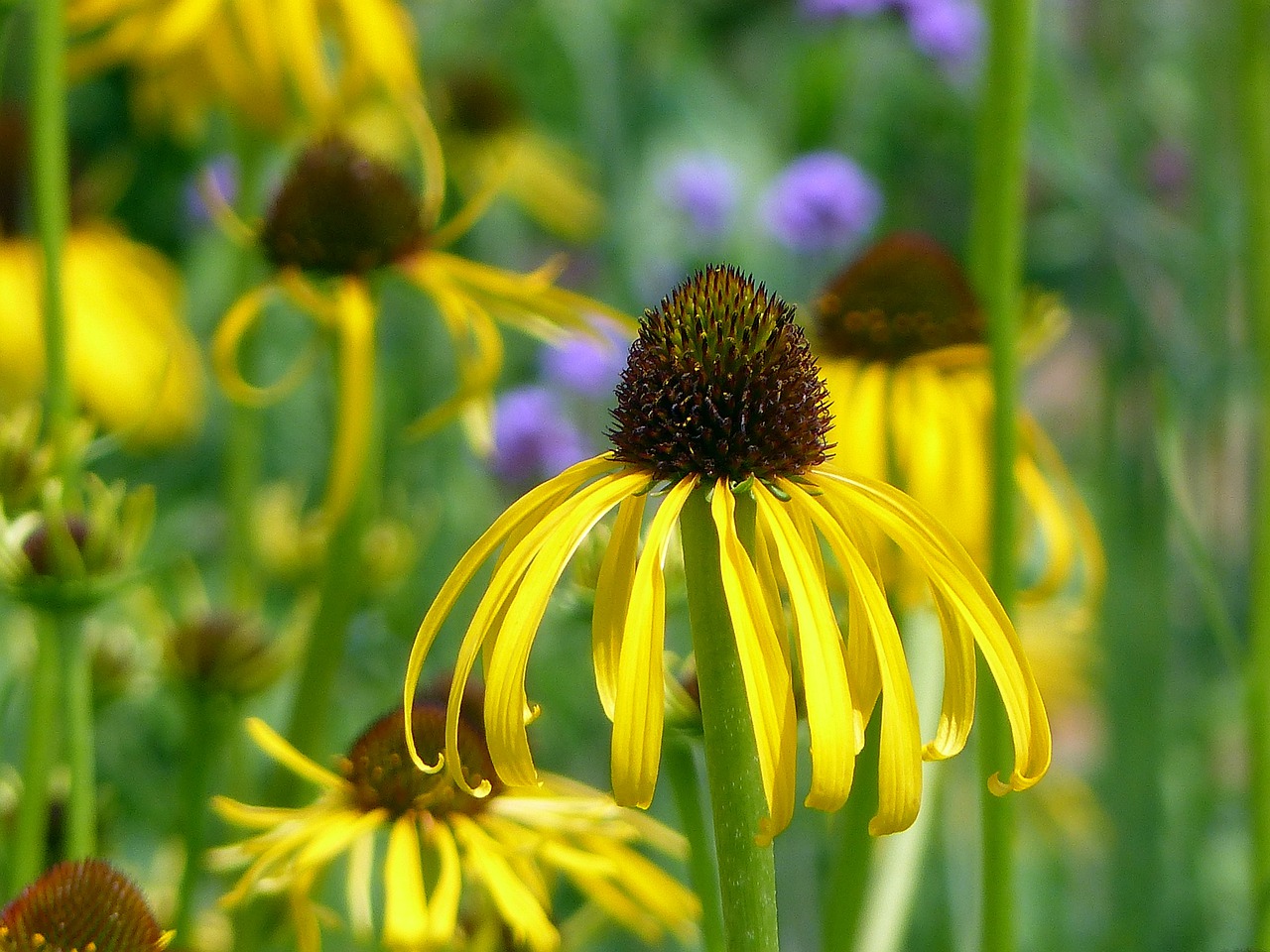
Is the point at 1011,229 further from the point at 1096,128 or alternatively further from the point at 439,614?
the point at 1096,128

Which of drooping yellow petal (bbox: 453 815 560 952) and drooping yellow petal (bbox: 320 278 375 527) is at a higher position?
drooping yellow petal (bbox: 320 278 375 527)

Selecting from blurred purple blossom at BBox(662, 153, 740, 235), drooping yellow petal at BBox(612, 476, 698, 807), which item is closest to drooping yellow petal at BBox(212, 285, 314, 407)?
drooping yellow petal at BBox(612, 476, 698, 807)

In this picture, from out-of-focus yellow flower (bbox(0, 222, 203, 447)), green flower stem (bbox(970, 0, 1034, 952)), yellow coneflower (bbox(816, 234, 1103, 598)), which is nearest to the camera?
green flower stem (bbox(970, 0, 1034, 952))

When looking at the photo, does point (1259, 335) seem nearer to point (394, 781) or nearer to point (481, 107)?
point (394, 781)

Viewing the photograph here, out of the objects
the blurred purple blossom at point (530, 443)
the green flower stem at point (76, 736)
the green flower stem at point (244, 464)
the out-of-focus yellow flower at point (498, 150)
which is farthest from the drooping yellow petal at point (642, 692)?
the out-of-focus yellow flower at point (498, 150)

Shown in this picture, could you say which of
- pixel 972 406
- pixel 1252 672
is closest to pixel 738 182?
pixel 972 406

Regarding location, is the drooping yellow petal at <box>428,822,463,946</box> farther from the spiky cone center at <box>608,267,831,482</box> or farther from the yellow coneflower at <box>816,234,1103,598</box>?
the yellow coneflower at <box>816,234,1103,598</box>
